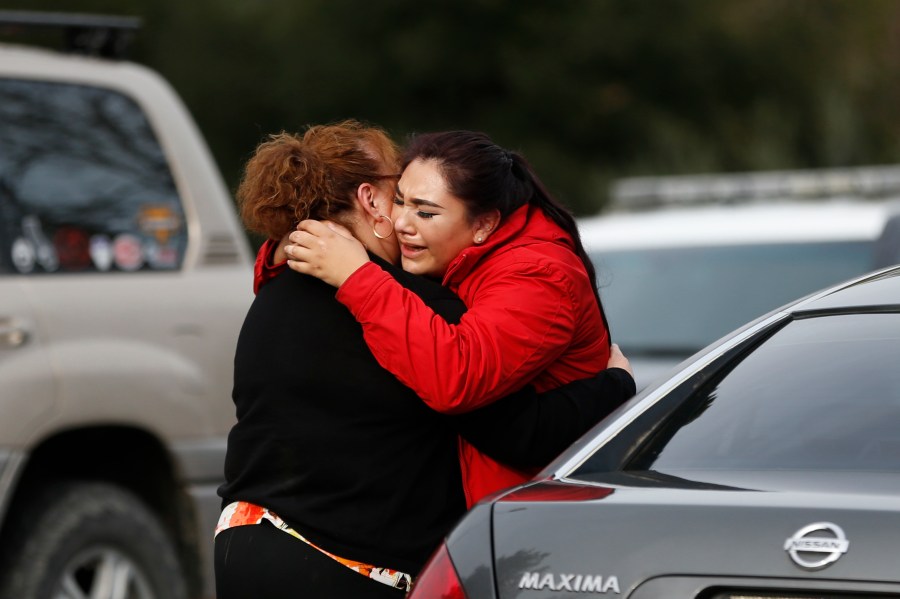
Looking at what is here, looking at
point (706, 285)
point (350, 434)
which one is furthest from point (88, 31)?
point (350, 434)

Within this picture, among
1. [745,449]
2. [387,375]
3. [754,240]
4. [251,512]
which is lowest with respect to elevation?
[251,512]

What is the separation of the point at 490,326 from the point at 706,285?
443cm

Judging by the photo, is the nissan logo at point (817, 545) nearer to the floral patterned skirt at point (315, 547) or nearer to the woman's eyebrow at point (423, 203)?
A: the floral patterned skirt at point (315, 547)

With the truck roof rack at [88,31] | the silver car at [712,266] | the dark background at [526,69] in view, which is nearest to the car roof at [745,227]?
the silver car at [712,266]

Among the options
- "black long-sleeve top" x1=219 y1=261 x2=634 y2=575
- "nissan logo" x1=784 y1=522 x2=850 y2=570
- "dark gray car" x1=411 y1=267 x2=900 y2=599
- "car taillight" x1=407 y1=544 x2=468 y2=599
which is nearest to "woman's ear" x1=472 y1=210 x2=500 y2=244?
"black long-sleeve top" x1=219 y1=261 x2=634 y2=575

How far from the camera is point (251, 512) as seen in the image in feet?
9.42

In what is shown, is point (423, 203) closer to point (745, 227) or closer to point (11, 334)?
point (11, 334)

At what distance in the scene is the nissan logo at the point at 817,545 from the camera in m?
2.21

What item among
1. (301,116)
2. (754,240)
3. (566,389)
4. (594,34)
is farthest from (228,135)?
(566,389)

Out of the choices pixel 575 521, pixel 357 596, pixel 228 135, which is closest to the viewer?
pixel 575 521

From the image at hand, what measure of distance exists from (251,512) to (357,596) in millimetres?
252

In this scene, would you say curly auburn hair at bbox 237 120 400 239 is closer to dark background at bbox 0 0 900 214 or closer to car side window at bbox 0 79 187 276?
car side window at bbox 0 79 187 276

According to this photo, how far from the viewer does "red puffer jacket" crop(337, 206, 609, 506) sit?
271 centimetres

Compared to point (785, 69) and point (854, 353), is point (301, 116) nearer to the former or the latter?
point (785, 69)
